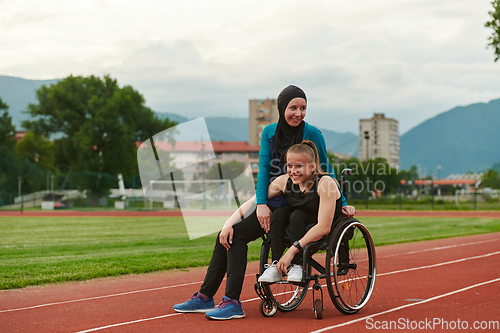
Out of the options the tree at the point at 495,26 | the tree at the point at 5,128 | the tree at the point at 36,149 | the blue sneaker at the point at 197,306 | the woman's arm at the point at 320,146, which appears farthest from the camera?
the tree at the point at 36,149

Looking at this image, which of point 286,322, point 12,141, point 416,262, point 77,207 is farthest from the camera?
point 12,141

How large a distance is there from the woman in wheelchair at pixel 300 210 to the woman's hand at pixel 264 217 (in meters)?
0.05

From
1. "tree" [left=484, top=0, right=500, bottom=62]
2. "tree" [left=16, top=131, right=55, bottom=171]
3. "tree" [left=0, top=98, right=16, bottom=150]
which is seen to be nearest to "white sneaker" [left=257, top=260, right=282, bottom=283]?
"tree" [left=484, top=0, right=500, bottom=62]

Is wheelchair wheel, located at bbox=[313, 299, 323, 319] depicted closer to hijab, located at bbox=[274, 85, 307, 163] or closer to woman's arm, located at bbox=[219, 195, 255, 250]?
woman's arm, located at bbox=[219, 195, 255, 250]

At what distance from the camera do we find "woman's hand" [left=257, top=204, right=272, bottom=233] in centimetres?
395

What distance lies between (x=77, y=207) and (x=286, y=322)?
1469 inches

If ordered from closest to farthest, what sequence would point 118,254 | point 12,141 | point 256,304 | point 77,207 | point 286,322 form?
point 286,322
point 256,304
point 118,254
point 77,207
point 12,141

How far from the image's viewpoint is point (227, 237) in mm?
4047

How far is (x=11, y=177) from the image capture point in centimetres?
4053

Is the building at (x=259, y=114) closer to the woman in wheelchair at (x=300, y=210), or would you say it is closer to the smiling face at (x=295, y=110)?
the smiling face at (x=295, y=110)

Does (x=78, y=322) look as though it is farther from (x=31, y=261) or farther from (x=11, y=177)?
(x=11, y=177)

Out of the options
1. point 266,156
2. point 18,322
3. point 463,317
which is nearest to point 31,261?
point 18,322

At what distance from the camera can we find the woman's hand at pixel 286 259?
12.5 ft

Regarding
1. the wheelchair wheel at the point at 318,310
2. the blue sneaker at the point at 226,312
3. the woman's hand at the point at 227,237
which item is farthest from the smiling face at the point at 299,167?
the blue sneaker at the point at 226,312
